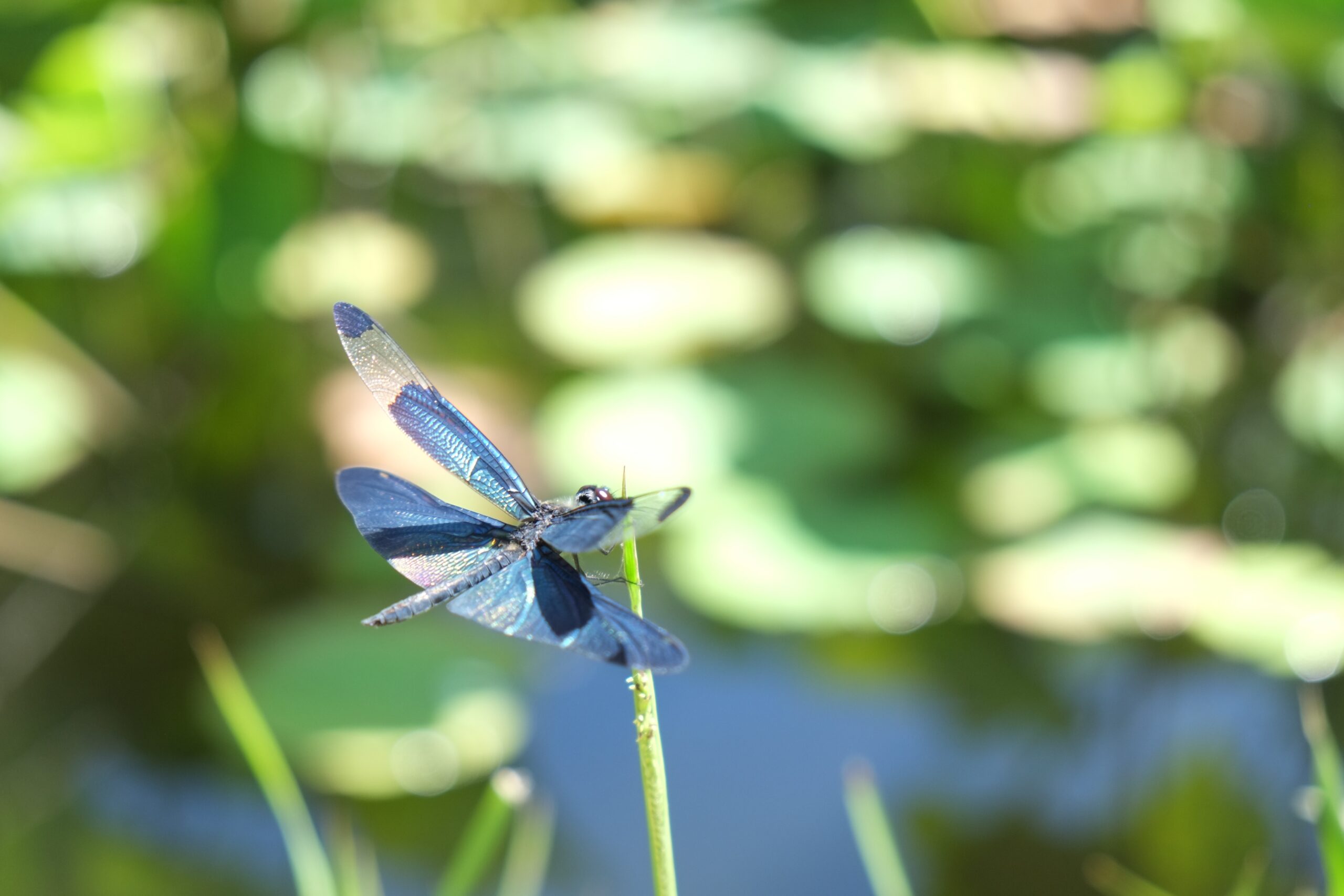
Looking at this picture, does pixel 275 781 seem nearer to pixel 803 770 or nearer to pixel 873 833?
pixel 873 833

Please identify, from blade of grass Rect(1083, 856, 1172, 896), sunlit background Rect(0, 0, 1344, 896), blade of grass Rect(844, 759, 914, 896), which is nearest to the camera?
blade of grass Rect(844, 759, 914, 896)

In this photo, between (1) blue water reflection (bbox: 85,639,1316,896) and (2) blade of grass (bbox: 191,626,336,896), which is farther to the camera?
(1) blue water reflection (bbox: 85,639,1316,896)

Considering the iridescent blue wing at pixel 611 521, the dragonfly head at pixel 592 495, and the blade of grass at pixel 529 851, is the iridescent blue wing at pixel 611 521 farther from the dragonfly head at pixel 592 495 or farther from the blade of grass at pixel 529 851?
the blade of grass at pixel 529 851

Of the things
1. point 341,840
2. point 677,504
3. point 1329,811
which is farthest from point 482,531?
point 341,840

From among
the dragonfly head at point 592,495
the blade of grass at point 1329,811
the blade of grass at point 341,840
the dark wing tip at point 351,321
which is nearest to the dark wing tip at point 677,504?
the dragonfly head at point 592,495

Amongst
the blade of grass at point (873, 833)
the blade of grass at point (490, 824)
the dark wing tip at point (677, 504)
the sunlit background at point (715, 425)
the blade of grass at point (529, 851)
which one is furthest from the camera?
the sunlit background at point (715, 425)

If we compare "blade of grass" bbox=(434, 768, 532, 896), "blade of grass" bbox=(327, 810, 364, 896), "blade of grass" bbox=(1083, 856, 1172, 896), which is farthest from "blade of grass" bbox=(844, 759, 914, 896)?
"blade of grass" bbox=(327, 810, 364, 896)

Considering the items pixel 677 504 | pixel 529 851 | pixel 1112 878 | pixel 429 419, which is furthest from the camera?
pixel 1112 878

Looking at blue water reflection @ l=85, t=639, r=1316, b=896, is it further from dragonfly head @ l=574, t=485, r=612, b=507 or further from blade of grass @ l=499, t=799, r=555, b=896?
dragonfly head @ l=574, t=485, r=612, b=507
